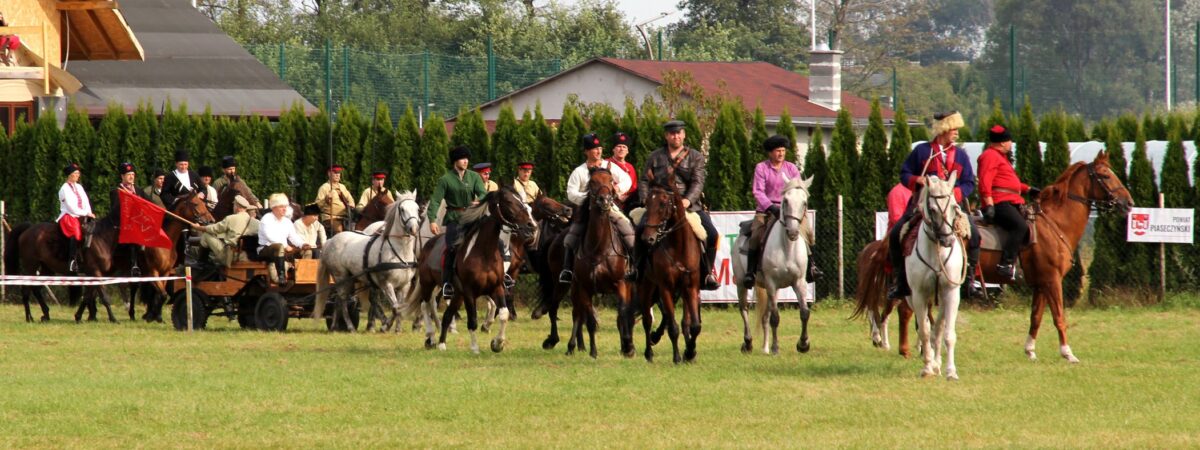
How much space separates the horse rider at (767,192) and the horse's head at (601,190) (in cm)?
236

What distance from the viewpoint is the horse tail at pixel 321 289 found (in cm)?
1917

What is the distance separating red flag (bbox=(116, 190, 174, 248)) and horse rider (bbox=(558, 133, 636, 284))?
7.02m

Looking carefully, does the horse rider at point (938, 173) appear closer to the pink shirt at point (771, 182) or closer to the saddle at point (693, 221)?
the saddle at point (693, 221)

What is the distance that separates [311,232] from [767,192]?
6827mm

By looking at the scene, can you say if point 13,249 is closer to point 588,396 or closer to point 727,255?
point 727,255

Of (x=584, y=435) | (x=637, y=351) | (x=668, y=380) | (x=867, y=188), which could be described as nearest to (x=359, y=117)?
(x=867, y=188)

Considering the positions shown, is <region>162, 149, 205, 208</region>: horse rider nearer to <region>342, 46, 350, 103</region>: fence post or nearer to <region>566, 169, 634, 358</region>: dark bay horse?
<region>566, 169, 634, 358</region>: dark bay horse

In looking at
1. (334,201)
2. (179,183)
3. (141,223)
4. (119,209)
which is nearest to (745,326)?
(141,223)

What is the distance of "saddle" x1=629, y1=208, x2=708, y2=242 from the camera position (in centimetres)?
1502

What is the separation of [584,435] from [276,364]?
17.8 feet

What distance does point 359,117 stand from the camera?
26.2 metres

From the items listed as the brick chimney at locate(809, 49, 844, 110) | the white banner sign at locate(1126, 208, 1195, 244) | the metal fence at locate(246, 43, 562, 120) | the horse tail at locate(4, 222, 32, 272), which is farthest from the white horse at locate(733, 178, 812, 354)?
the metal fence at locate(246, 43, 562, 120)

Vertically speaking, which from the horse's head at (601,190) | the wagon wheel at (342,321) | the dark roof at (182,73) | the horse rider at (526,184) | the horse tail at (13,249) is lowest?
the wagon wheel at (342,321)

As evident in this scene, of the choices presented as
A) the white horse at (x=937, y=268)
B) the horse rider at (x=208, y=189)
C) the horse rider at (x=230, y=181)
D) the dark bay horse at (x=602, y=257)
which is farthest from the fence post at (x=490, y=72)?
the white horse at (x=937, y=268)
